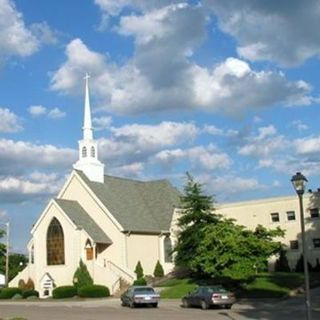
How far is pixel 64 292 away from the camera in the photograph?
171 feet

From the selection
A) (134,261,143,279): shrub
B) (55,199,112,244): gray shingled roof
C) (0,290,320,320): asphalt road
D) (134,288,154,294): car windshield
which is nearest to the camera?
(0,290,320,320): asphalt road

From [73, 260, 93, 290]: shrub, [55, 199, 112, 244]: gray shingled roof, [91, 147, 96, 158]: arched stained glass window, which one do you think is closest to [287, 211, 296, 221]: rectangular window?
[55, 199, 112, 244]: gray shingled roof

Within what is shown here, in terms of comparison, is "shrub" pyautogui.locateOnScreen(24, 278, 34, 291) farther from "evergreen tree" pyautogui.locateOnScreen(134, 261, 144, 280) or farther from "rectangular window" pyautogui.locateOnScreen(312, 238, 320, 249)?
"rectangular window" pyautogui.locateOnScreen(312, 238, 320, 249)

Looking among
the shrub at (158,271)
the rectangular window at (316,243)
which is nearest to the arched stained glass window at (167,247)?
the shrub at (158,271)

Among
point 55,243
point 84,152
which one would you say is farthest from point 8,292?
point 84,152

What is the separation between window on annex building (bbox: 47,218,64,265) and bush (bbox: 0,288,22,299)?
360 cm

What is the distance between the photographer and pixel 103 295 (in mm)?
50938

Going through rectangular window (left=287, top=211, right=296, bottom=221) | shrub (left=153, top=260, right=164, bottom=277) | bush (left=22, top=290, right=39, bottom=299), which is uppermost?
rectangular window (left=287, top=211, right=296, bottom=221)

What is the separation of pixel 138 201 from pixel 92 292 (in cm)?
1557

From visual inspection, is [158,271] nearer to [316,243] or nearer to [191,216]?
[191,216]

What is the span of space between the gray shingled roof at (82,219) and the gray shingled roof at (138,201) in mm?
1921

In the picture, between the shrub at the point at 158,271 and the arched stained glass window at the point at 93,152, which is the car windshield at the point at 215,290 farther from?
the arched stained glass window at the point at 93,152

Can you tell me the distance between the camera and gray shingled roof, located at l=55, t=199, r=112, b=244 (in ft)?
186

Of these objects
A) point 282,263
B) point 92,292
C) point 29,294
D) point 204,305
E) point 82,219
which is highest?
point 82,219
